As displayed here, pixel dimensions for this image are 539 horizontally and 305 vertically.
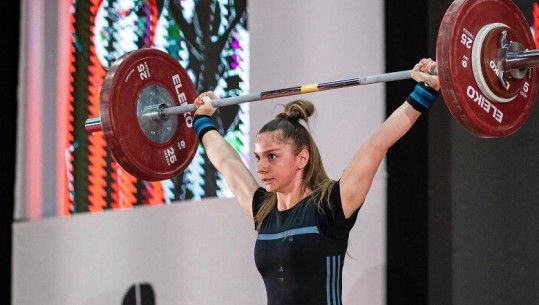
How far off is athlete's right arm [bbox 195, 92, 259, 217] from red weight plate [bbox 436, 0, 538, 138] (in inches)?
31.7

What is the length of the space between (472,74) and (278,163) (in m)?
0.62

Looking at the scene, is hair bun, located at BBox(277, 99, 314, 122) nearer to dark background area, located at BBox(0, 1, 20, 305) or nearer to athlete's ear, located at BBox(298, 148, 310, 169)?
athlete's ear, located at BBox(298, 148, 310, 169)

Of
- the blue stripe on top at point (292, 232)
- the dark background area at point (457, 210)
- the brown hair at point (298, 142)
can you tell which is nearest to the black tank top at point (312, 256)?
the blue stripe on top at point (292, 232)

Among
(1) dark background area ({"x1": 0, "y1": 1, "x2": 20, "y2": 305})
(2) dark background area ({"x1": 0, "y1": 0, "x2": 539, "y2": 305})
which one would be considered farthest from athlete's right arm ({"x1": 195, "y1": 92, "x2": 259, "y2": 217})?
(1) dark background area ({"x1": 0, "y1": 1, "x2": 20, "y2": 305})

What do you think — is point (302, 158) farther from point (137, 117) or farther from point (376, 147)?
point (137, 117)

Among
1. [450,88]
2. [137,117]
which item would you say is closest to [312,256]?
[450,88]

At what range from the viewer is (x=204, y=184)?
140 inches

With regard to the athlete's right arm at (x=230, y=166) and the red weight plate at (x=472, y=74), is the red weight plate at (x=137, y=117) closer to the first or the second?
the athlete's right arm at (x=230, y=166)

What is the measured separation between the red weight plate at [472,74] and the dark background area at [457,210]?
0.49 m

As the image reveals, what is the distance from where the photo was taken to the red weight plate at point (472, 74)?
196 cm

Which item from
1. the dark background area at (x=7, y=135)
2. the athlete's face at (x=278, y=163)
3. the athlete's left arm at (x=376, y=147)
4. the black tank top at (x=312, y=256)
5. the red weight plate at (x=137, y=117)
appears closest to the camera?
the athlete's left arm at (x=376, y=147)

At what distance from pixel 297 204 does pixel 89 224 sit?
69.3 inches

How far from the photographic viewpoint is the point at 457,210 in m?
2.65

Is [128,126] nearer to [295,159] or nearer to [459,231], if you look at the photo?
[295,159]
